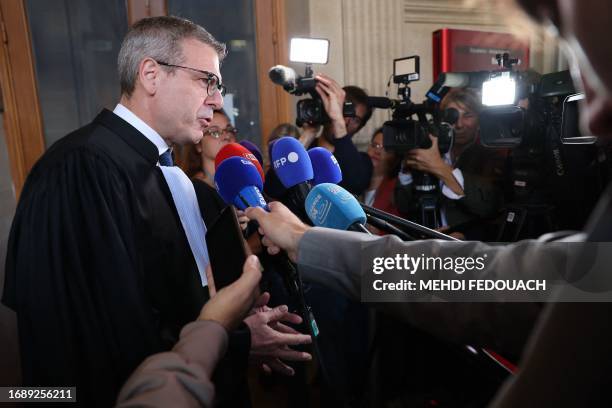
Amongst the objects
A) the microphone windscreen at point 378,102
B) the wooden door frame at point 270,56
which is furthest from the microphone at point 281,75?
the wooden door frame at point 270,56

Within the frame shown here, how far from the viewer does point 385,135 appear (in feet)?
6.68

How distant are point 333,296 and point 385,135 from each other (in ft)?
3.21

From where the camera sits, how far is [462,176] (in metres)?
2.17

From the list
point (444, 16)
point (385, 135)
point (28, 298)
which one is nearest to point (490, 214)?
point (385, 135)

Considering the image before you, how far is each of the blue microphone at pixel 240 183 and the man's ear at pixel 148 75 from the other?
0.28m

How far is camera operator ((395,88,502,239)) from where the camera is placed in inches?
82.0

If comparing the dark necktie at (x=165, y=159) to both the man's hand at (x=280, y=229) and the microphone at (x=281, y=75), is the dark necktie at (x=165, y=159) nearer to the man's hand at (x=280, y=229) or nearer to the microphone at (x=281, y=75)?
the man's hand at (x=280, y=229)

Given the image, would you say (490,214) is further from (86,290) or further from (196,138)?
(86,290)

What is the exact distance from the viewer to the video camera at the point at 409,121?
6.61 feet

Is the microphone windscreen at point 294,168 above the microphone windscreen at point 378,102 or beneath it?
beneath

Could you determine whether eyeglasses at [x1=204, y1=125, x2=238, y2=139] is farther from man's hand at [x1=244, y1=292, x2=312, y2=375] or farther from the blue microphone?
man's hand at [x1=244, y1=292, x2=312, y2=375]

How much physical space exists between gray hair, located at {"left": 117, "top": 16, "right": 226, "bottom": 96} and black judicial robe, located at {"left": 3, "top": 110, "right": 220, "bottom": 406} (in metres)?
0.26

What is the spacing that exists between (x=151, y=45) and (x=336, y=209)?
0.67 meters

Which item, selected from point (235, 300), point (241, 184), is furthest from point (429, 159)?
point (235, 300)
